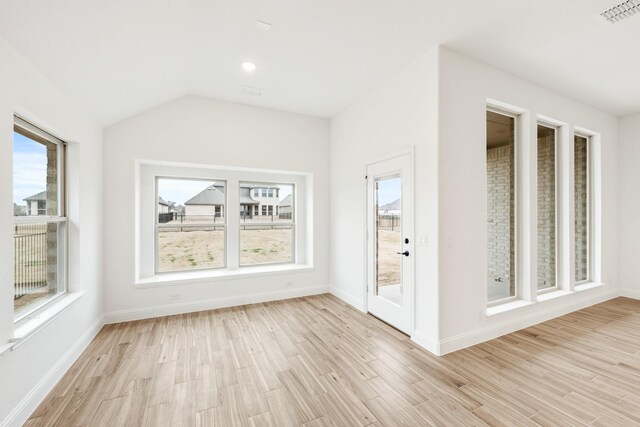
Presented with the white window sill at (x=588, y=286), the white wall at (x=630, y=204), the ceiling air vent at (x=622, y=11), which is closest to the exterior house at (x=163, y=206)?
the ceiling air vent at (x=622, y=11)

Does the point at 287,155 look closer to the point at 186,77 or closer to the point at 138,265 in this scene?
the point at 186,77

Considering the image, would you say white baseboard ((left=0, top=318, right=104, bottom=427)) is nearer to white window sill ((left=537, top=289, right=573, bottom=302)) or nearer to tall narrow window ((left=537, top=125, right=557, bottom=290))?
white window sill ((left=537, top=289, right=573, bottom=302))

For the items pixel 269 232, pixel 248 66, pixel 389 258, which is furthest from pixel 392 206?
pixel 248 66

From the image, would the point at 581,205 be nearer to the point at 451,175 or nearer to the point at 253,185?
the point at 451,175

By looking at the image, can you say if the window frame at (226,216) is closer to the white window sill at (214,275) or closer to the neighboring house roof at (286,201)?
the white window sill at (214,275)

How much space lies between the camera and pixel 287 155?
458 cm

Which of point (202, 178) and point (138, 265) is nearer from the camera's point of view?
point (138, 265)

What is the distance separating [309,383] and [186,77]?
3.72 meters

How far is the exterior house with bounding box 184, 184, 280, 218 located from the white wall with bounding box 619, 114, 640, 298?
6.26 metres

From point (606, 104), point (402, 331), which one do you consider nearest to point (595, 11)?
point (606, 104)

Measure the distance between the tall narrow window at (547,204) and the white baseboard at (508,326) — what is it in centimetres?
38

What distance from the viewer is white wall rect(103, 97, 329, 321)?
356 cm

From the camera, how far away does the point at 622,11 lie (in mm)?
2260

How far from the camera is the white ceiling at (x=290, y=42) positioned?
197 cm
